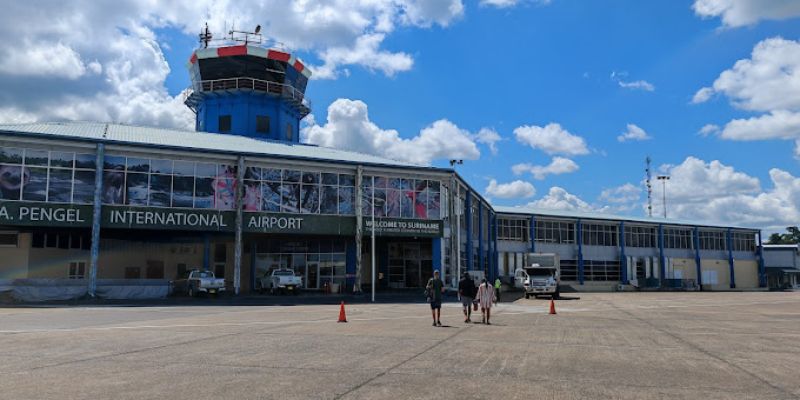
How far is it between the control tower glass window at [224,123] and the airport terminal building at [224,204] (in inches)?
3.9

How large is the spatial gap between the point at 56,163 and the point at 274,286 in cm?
1478

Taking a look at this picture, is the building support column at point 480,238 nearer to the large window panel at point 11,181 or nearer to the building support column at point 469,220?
the building support column at point 469,220

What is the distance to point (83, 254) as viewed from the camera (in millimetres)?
44562

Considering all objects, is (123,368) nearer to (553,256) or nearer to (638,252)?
(553,256)

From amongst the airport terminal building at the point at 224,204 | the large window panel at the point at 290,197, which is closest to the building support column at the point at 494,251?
the airport terminal building at the point at 224,204

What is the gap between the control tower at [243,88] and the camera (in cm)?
5631

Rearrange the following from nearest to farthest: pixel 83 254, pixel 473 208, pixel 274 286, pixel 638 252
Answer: pixel 274 286
pixel 83 254
pixel 473 208
pixel 638 252

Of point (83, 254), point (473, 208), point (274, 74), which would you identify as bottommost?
point (83, 254)

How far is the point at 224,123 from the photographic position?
5709 cm

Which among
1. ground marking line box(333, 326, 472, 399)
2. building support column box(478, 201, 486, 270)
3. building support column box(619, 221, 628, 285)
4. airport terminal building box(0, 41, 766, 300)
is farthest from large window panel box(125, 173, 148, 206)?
building support column box(619, 221, 628, 285)

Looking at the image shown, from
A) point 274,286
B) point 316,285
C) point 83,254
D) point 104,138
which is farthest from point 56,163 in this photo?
point 316,285

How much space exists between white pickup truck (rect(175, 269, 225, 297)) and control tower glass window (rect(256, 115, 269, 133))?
2232 cm

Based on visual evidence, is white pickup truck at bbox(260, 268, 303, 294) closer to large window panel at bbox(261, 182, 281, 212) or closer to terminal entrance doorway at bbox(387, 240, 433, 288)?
large window panel at bbox(261, 182, 281, 212)

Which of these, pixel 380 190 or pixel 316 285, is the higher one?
pixel 380 190
